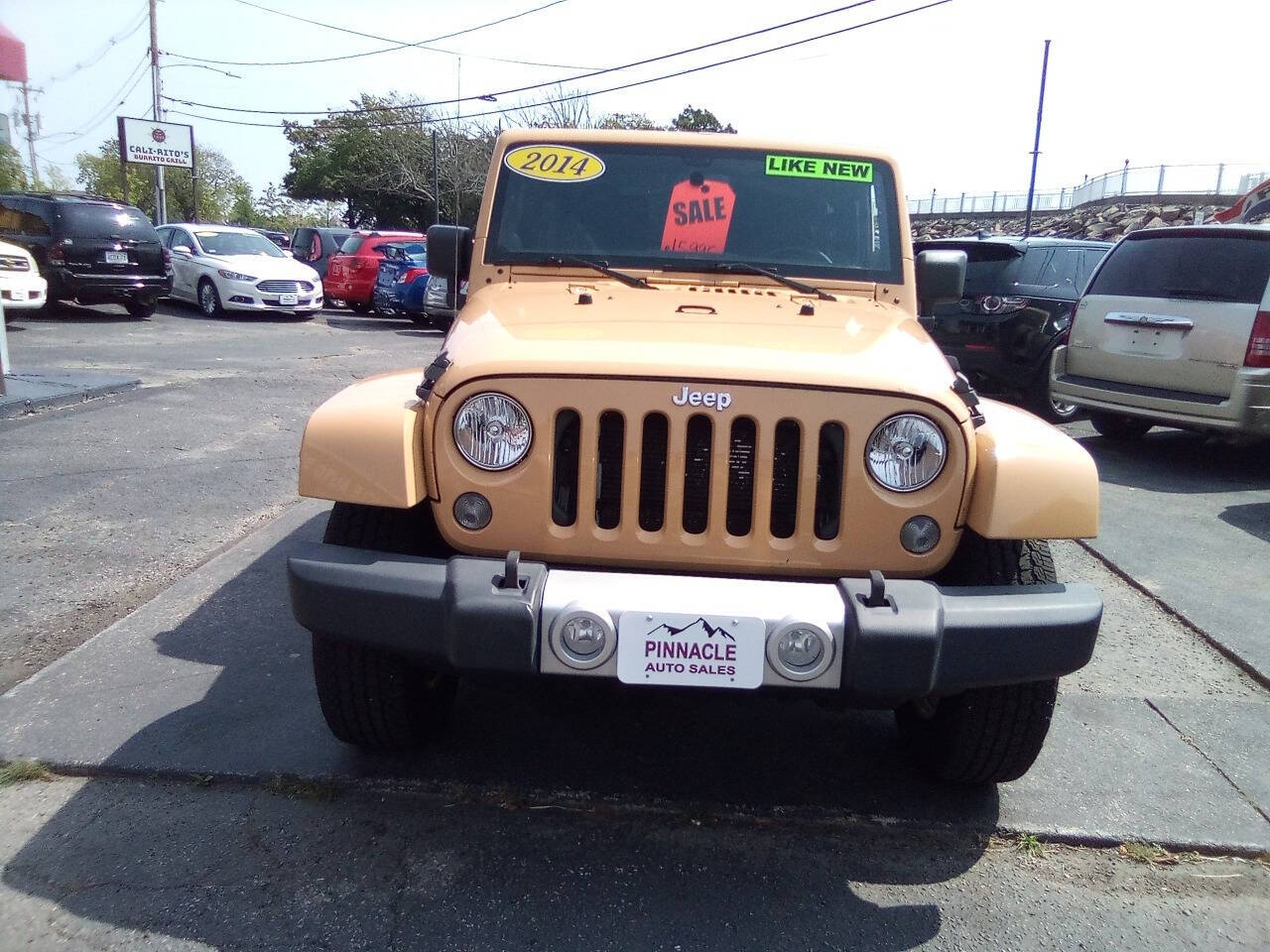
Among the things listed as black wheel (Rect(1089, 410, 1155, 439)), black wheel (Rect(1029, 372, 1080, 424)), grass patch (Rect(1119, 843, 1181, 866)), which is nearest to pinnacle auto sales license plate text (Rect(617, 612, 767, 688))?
grass patch (Rect(1119, 843, 1181, 866))

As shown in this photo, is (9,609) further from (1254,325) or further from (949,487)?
(1254,325)

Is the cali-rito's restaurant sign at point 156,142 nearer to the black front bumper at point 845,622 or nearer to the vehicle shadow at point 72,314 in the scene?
the vehicle shadow at point 72,314

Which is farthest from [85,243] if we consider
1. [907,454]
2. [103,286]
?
[907,454]

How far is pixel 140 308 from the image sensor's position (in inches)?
615

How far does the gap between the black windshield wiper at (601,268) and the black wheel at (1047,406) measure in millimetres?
6528

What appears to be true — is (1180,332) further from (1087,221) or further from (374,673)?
(1087,221)

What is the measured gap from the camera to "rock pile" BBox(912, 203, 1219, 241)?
2678 cm

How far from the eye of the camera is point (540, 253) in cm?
372

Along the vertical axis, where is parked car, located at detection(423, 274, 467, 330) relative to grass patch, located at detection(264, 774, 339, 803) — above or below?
above

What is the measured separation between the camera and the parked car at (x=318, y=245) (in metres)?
21.5

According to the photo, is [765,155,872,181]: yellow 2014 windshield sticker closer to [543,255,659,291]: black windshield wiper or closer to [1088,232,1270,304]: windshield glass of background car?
[543,255,659,291]: black windshield wiper

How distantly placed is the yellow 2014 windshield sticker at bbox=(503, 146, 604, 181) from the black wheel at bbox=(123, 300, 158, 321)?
13.6 m

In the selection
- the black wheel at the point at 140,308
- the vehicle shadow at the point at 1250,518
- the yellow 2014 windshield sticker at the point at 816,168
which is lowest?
the vehicle shadow at the point at 1250,518

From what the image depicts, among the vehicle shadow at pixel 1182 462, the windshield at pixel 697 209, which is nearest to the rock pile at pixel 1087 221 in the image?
the vehicle shadow at pixel 1182 462
